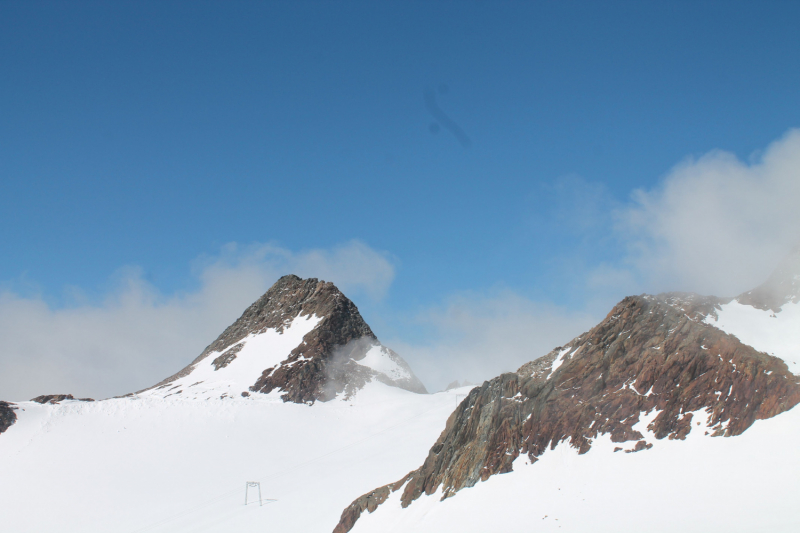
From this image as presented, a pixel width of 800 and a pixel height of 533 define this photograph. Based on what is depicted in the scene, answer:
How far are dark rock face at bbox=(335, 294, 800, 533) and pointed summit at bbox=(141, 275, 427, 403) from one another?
37670 millimetres

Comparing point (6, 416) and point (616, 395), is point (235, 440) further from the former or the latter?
point (616, 395)

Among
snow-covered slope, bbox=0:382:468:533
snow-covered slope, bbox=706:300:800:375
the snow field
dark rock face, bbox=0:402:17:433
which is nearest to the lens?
the snow field

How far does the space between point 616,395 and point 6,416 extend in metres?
58.0

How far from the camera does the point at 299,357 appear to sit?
7256cm

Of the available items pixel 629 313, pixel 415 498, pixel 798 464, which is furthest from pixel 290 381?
pixel 798 464

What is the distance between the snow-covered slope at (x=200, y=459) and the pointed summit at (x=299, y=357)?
317cm

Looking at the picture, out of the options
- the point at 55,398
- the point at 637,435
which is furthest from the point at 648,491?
the point at 55,398

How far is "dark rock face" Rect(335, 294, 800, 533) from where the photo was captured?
2325cm

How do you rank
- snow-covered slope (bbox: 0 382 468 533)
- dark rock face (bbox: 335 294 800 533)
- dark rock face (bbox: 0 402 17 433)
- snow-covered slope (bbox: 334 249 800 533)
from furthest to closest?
dark rock face (bbox: 0 402 17 433) → snow-covered slope (bbox: 0 382 468 533) → dark rock face (bbox: 335 294 800 533) → snow-covered slope (bbox: 334 249 800 533)

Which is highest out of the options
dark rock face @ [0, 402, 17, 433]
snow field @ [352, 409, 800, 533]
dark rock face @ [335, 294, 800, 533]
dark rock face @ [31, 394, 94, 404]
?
dark rock face @ [31, 394, 94, 404]

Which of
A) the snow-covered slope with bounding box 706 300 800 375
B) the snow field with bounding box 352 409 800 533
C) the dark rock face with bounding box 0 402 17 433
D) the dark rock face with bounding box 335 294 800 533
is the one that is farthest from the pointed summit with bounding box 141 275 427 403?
the snow-covered slope with bounding box 706 300 800 375

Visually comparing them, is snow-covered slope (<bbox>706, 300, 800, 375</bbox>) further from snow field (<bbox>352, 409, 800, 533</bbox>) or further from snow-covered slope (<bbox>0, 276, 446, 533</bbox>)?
snow-covered slope (<bbox>0, 276, 446, 533</bbox>)

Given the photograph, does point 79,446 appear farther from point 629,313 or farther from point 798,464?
point 798,464

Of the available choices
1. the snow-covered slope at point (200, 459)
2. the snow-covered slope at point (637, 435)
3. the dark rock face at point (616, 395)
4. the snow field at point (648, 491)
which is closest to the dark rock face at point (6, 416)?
the snow-covered slope at point (200, 459)
